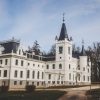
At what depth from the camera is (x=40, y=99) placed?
31219 mm

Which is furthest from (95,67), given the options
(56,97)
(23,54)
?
(56,97)

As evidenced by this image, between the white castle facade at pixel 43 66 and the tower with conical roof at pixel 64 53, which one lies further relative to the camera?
the tower with conical roof at pixel 64 53

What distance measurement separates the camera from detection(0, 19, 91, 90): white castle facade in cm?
6284

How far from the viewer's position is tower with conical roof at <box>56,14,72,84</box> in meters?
72.8

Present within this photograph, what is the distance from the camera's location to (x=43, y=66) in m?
75.6

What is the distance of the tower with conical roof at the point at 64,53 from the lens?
72812 mm

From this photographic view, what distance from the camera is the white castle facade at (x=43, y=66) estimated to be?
6284 cm

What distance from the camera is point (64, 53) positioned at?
7331cm

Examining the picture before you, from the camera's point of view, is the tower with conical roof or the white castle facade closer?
the white castle facade

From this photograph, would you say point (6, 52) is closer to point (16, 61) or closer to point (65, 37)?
point (16, 61)

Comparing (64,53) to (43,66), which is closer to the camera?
(64,53)

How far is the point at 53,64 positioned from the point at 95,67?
17.7m

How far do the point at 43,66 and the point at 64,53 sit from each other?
756 cm

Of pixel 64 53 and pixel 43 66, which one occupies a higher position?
pixel 64 53
